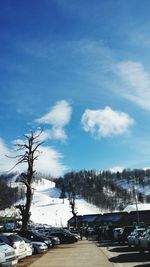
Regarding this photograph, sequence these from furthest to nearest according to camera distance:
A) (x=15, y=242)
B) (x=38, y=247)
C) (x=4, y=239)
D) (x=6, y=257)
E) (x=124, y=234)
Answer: (x=124, y=234) < (x=38, y=247) < (x=15, y=242) < (x=4, y=239) < (x=6, y=257)

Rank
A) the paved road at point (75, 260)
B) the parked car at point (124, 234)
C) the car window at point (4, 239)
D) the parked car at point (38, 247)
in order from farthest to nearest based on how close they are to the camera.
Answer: the parked car at point (124, 234) < the parked car at point (38, 247) < the car window at point (4, 239) < the paved road at point (75, 260)

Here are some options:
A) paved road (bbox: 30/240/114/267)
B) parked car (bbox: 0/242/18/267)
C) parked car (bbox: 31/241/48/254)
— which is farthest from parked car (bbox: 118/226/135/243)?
parked car (bbox: 0/242/18/267)

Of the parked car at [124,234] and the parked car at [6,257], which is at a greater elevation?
the parked car at [124,234]

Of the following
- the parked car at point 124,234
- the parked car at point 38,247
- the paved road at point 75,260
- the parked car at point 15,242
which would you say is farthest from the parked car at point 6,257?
the parked car at point 124,234

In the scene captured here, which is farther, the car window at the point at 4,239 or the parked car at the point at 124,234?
the parked car at the point at 124,234

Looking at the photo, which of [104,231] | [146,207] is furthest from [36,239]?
[146,207]

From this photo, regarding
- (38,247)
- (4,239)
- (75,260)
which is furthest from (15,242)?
(38,247)

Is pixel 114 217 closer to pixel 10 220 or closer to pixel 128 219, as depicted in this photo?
pixel 128 219

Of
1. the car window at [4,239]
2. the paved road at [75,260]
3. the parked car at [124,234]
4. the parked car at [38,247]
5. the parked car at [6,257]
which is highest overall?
the parked car at [124,234]

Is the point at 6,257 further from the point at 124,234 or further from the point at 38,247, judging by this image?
the point at 124,234

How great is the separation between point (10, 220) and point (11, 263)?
303 feet

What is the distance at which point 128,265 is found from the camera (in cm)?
2102

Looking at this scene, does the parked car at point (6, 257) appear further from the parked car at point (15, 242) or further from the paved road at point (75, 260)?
the paved road at point (75, 260)

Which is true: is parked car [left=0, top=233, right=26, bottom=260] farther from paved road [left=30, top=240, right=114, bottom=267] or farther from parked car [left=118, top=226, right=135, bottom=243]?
parked car [left=118, top=226, right=135, bottom=243]
